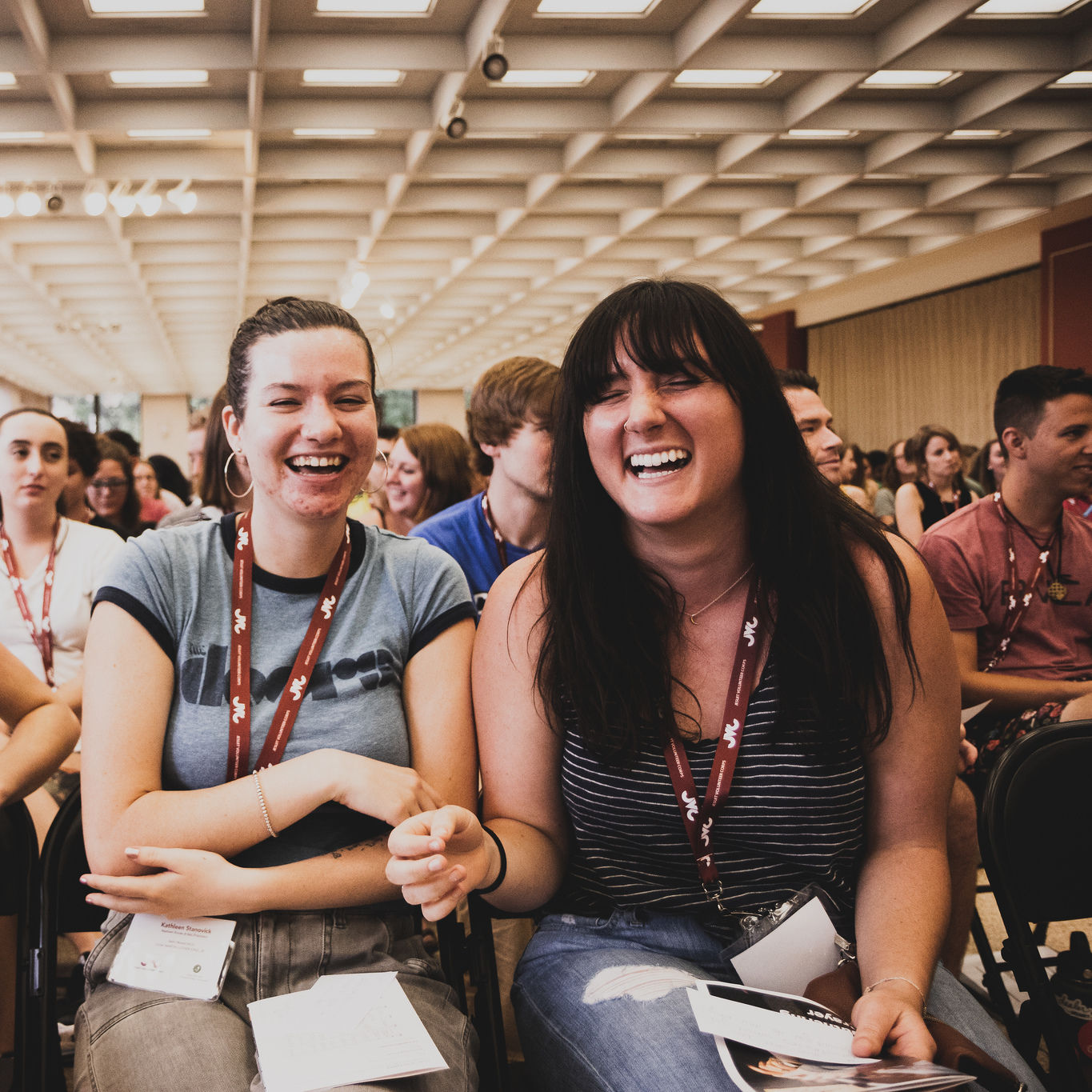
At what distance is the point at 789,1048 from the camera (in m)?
1.20

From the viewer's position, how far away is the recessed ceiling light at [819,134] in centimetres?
781

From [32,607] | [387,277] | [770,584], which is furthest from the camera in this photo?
[387,277]

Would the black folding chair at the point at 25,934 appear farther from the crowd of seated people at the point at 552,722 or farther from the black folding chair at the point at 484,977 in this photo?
the black folding chair at the point at 484,977

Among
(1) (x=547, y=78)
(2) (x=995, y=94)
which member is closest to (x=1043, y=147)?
(2) (x=995, y=94)

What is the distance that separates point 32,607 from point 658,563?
2.47 m

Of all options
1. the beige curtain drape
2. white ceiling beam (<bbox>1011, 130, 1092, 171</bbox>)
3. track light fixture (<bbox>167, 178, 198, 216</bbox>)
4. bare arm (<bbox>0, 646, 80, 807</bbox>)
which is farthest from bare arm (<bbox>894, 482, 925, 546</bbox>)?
the beige curtain drape

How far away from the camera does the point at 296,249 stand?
11672mm

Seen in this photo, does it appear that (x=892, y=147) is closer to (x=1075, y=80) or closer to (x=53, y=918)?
(x=1075, y=80)

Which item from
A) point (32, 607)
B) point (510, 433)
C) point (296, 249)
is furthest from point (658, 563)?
point (296, 249)

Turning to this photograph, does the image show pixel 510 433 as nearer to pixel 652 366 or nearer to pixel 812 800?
pixel 652 366

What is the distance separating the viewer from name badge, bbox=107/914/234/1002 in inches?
54.6

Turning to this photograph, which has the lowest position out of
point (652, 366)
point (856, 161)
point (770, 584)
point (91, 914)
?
point (91, 914)

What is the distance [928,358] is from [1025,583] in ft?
38.9

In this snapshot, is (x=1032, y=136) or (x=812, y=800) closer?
(x=812, y=800)
